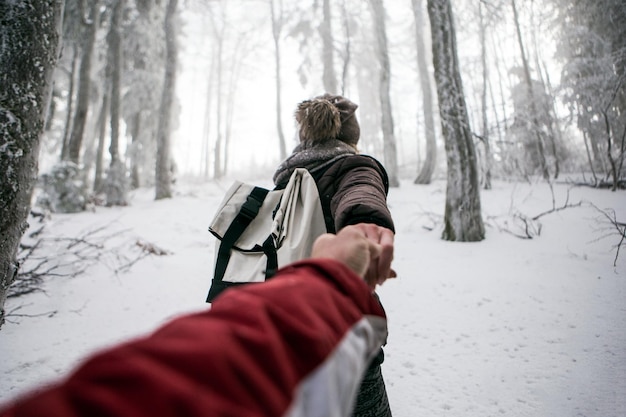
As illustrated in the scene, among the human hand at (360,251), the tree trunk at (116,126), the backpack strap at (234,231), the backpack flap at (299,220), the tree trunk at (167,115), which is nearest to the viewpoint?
the human hand at (360,251)

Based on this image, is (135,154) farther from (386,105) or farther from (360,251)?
(360,251)

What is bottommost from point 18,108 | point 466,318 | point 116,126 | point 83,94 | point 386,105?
point 466,318

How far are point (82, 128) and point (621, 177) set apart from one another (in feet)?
46.7

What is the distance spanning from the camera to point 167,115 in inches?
388

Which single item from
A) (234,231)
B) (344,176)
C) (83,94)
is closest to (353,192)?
(344,176)

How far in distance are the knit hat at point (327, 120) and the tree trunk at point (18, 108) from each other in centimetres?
151

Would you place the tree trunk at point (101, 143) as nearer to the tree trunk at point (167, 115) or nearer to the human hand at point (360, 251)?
the tree trunk at point (167, 115)

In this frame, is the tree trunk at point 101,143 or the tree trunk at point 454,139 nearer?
the tree trunk at point 454,139

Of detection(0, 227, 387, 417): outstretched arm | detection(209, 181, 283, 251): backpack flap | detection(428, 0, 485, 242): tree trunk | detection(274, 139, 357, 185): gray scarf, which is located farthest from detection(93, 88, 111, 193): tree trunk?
detection(0, 227, 387, 417): outstretched arm

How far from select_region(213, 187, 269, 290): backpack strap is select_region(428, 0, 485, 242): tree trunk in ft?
13.2

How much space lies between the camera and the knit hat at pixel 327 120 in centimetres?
144

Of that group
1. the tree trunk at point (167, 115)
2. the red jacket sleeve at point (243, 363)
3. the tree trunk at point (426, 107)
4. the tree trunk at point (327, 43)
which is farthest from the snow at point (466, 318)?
the tree trunk at point (327, 43)

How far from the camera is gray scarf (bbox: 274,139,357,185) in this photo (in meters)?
1.41

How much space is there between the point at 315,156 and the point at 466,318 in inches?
93.8
